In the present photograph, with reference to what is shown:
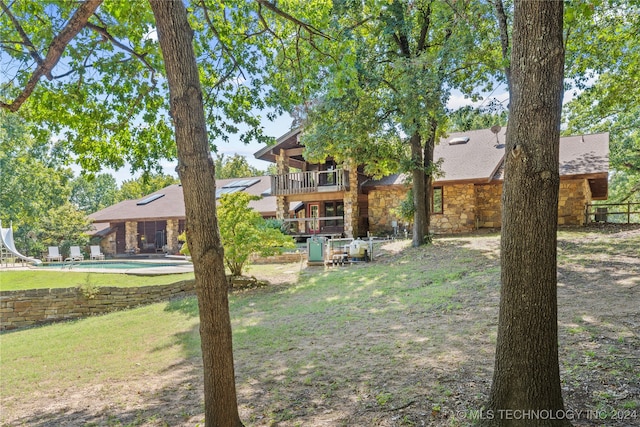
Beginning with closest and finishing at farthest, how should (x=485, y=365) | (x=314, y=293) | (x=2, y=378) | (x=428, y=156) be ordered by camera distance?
(x=485, y=365), (x=2, y=378), (x=314, y=293), (x=428, y=156)

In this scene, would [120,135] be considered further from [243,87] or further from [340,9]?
[340,9]

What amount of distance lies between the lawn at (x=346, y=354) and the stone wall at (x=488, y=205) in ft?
24.5

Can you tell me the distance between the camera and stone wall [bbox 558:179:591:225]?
15742mm

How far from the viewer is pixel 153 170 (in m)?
6.69

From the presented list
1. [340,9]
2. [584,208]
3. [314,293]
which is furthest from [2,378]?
[584,208]

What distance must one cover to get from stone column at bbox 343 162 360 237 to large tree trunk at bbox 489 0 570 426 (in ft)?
54.6

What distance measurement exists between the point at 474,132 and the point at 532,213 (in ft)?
70.0

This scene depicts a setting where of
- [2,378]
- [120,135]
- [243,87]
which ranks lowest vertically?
[2,378]

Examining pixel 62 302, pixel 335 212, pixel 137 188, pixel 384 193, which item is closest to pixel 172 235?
pixel 335 212

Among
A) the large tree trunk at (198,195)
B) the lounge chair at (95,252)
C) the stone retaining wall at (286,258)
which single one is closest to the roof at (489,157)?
the stone retaining wall at (286,258)

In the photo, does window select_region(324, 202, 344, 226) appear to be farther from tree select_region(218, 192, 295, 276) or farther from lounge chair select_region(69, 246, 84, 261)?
lounge chair select_region(69, 246, 84, 261)

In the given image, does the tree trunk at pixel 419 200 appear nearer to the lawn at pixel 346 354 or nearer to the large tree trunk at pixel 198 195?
the lawn at pixel 346 354

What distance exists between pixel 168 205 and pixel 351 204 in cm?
1331

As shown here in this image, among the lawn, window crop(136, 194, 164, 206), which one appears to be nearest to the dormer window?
the lawn
